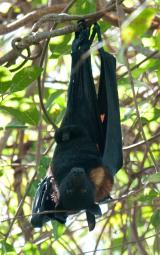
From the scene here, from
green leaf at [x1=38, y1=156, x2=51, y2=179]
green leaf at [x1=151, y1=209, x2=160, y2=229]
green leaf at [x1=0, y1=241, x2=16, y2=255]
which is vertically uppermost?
green leaf at [x1=38, y1=156, x2=51, y2=179]

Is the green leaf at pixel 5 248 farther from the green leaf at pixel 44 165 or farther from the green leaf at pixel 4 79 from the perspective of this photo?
the green leaf at pixel 4 79

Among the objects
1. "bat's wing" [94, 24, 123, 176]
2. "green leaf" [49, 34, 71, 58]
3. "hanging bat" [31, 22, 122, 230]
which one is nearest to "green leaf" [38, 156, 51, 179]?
"hanging bat" [31, 22, 122, 230]

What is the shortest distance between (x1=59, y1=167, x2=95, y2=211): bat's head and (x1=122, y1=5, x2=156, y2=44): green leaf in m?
2.08

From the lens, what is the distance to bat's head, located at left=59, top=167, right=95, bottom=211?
11.6 feet

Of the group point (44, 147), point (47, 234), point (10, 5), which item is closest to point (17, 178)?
point (44, 147)

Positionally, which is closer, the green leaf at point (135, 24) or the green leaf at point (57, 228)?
the green leaf at point (135, 24)

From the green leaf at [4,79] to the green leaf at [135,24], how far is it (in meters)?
1.90

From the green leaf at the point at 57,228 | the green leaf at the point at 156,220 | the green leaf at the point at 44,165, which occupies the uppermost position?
the green leaf at the point at 44,165

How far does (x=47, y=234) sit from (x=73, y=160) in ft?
3.44

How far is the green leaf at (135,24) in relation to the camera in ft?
4.85

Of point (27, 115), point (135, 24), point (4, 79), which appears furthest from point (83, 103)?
point (135, 24)

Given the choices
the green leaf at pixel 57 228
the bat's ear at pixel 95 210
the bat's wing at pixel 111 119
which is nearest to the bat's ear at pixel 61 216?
the bat's ear at pixel 95 210

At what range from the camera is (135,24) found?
4.97 feet

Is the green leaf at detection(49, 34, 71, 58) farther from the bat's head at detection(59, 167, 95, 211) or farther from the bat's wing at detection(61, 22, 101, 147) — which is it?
the bat's head at detection(59, 167, 95, 211)
